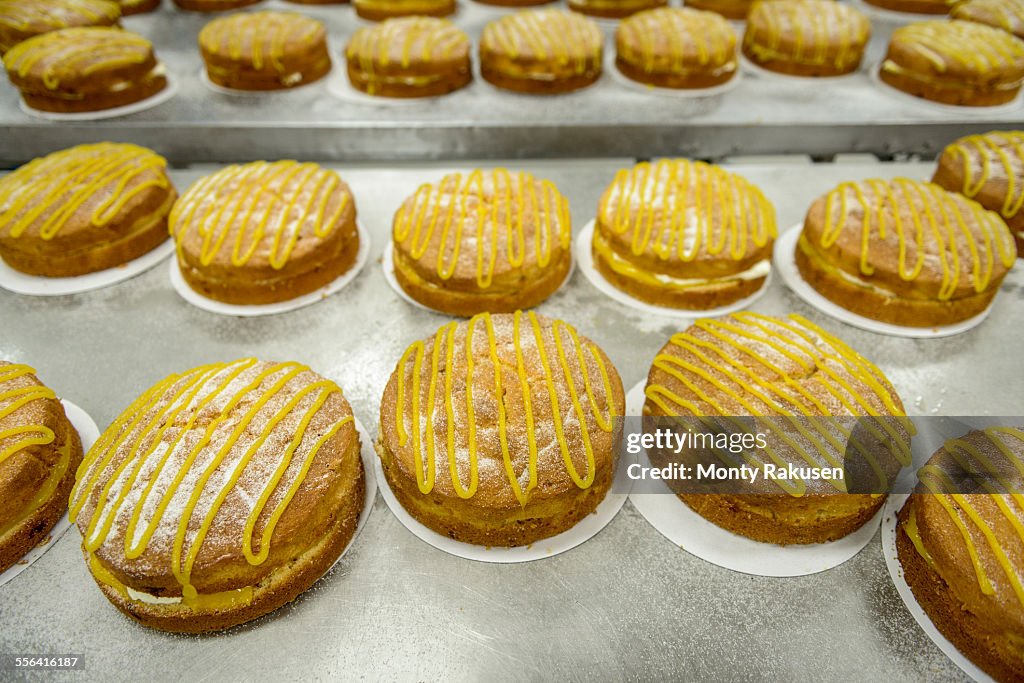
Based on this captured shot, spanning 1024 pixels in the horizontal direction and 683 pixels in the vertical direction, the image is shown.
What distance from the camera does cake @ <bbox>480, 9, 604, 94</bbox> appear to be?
4297 millimetres

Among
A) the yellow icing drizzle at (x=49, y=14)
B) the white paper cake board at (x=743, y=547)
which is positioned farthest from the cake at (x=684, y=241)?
the yellow icing drizzle at (x=49, y=14)

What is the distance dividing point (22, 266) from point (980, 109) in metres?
5.78

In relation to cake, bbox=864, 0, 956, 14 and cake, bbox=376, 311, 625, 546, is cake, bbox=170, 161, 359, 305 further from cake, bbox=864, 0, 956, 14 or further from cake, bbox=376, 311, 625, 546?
cake, bbox=864, 0, 956, 14

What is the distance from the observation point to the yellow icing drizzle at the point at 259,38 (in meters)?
4.25

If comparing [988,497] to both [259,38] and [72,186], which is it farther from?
[259,38]

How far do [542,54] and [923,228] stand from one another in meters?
2.57

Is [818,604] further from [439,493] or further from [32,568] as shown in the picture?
[32,568]

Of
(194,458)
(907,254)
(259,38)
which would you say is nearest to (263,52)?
(259,38)

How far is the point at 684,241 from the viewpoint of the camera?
2.89m

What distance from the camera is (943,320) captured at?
292 centimetres

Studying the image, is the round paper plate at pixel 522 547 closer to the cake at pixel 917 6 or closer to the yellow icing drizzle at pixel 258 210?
the yellow icing drizzle at pixel 258 210

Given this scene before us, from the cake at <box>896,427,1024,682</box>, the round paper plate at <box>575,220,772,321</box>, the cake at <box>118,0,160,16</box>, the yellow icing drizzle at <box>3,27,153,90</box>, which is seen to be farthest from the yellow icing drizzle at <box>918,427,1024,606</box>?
the cake at <box>118,0,160,16</box>

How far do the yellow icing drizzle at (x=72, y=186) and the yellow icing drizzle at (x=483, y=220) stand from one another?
134cm

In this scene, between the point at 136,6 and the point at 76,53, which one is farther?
the point at 136,6
